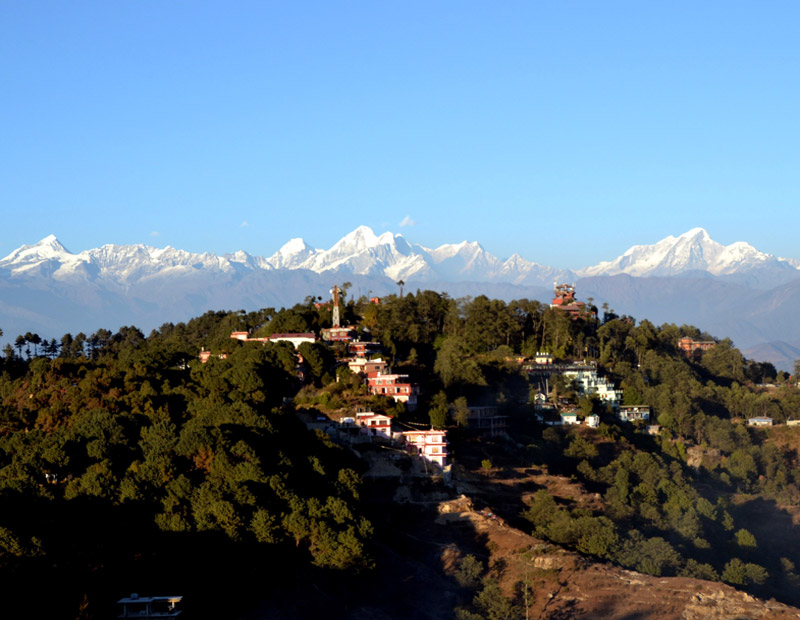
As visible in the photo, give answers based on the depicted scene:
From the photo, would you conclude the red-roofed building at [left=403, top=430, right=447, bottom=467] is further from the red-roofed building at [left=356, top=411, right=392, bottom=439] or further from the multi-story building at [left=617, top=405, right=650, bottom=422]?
the multi-story building at [left=617, top=405, right=650, bottom=422]

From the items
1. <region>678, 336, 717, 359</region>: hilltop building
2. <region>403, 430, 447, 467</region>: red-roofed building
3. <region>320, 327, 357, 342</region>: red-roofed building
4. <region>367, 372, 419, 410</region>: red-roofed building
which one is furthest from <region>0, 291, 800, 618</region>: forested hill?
<region>678, 336, 717, 359</region>: hilltop building

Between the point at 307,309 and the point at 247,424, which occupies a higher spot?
the point at 307,309

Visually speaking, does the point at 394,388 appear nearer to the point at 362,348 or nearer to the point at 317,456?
the point at 362,348

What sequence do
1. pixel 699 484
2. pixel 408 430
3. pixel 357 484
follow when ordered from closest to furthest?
pixel 357 484 < pixel 408 430 < pixel 699 484

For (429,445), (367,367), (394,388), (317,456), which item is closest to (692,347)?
(367,367)

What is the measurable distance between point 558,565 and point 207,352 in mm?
34632

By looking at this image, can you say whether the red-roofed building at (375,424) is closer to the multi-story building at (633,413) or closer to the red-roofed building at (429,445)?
the red-roofed building at (429,445)

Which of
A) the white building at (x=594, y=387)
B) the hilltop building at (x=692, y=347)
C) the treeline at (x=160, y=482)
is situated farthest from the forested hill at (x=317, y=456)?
the hilltop building at (x=692, y=347)

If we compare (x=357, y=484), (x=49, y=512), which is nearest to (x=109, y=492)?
(x=49, y=512)

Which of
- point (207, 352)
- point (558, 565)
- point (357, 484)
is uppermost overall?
point (207, 352)

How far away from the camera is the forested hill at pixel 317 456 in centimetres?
4156

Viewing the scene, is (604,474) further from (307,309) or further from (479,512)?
(307,309)

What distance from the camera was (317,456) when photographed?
50.9 metres

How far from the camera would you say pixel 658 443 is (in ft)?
238
